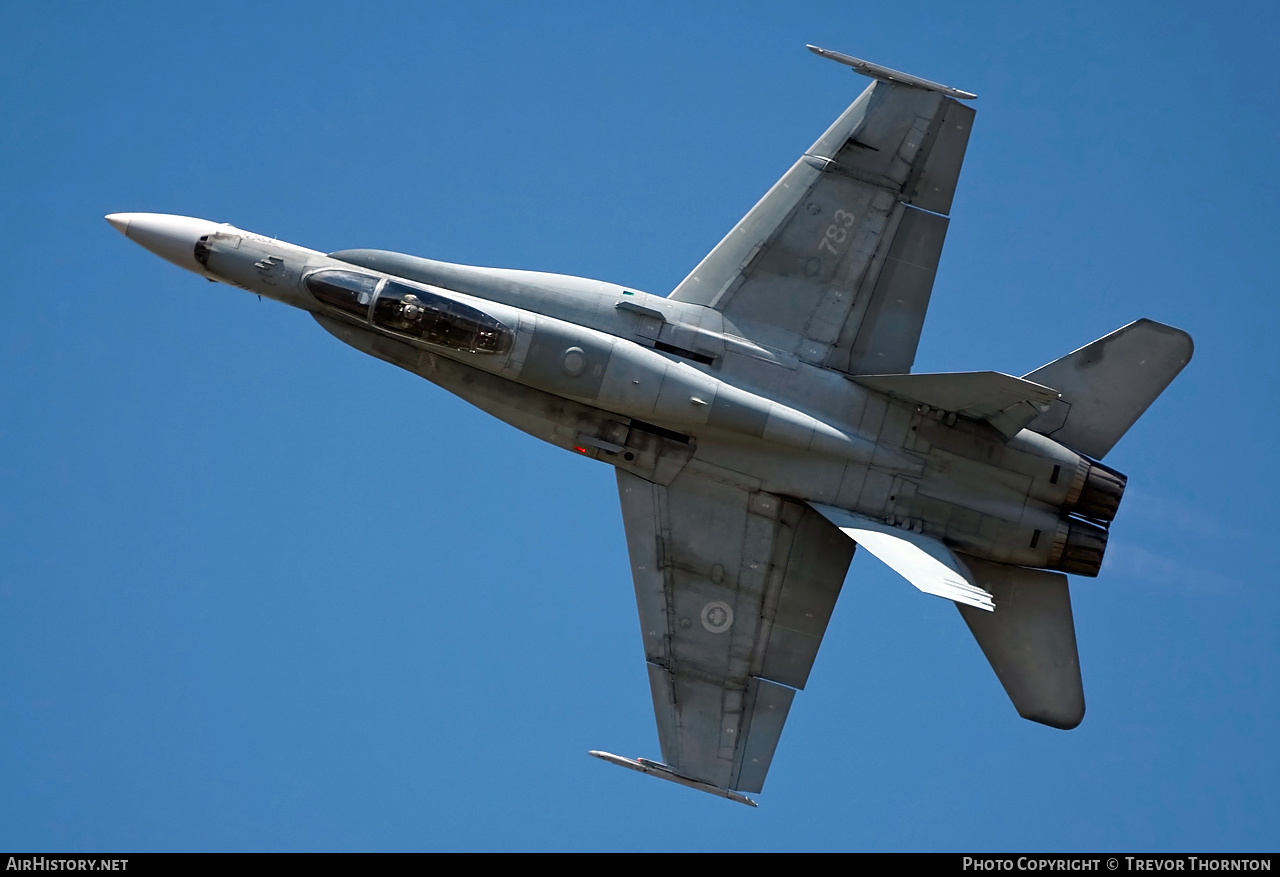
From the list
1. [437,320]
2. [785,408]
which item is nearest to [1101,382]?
[785,408]

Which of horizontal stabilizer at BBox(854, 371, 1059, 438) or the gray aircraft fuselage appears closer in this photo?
horizontal stabilizer at BBox(854, 371, 1059, 438)

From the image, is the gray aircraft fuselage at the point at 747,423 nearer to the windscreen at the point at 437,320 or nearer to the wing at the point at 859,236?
the windscreen at the point at 437,320

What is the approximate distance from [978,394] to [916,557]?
79.4 inches

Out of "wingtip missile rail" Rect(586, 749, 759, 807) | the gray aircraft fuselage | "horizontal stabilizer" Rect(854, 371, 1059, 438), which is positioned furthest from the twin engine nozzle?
"wingtip missile rail" Rect(586, 749, 759, 807)

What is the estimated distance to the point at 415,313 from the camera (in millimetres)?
16719

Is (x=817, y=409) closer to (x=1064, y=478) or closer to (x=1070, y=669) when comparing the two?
(x=1064, y=478)

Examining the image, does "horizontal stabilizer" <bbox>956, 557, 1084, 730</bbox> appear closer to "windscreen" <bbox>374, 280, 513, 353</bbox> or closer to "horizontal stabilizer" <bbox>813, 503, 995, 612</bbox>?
"horizontal stabilizer" <bbox>813, 503, 995, 612</bbox>

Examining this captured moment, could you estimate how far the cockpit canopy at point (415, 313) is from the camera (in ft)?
54.9

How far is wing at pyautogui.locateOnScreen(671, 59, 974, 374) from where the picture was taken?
1784 cm

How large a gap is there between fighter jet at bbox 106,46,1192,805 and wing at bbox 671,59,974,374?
27 millimetres

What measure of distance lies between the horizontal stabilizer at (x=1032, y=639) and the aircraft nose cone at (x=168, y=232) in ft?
32.8

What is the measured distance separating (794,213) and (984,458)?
148 inches

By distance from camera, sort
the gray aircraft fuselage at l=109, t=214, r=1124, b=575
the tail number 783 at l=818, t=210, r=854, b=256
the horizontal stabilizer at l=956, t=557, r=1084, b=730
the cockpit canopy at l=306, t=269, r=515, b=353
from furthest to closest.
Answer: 1. the tail number 783 at l=818, t=210, r=854, b=256
2. the horizontal stabilizer at l=956, t=557, r=1084, b=730
3. the gray aircraft fuselage at l=109, t=214, r=1124, b=575
4. the cockpit canopy at l=306, t=269, r=515, b=353

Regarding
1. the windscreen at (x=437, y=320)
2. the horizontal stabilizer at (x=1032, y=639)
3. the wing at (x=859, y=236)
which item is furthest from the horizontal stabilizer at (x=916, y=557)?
the windscreen at (x=437, y=320)
